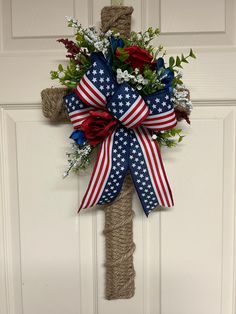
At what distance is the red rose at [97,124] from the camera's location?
2.31 ft

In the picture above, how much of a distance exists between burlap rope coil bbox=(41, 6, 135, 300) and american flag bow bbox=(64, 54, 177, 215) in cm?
3

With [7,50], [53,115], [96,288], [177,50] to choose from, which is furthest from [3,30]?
[96,288]

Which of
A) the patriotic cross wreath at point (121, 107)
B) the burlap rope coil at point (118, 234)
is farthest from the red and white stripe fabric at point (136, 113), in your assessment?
the burlap rope coil at point (118, 234)

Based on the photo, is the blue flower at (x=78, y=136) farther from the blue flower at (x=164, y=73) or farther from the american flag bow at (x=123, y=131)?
the blue flower at (x=164, y=73)

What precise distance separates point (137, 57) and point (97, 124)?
144mm

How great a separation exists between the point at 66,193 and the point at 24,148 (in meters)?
0.14

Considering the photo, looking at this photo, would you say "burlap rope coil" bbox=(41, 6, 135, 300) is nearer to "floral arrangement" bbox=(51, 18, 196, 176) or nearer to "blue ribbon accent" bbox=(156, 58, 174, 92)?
"floral arrangement" bbox=(51, 18, 196, 176)

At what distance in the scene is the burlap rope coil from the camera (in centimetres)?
76

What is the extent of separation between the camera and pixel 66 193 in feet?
2.82

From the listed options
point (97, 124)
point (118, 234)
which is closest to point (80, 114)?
point (97, 124)

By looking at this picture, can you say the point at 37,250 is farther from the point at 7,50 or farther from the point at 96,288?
the point at 7,50

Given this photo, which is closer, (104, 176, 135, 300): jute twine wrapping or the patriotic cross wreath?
the patriotic cross wreath

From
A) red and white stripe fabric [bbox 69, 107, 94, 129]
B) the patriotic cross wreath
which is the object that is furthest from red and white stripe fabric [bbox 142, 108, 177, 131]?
red and white stripe fabric [bbox 69, 107, 94, 129]

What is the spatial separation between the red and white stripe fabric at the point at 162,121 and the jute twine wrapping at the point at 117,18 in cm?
18
